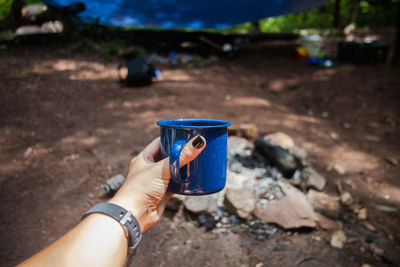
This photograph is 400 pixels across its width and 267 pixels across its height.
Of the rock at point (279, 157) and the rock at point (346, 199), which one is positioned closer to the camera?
the rock at point (346, 199)

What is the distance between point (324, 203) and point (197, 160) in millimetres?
1816

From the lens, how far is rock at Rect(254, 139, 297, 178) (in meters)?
2.63

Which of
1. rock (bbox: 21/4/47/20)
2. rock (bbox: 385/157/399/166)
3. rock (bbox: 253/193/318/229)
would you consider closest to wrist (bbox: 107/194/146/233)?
rock (bbox: 253/193/318/229)

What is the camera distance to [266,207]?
7.44 feet

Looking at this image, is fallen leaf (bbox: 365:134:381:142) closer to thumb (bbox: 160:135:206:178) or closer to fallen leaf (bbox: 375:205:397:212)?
fallen leaf (bbox: 375:205:397:212)

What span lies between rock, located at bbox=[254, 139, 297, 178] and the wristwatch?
196 centimetres

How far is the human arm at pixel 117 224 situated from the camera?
82 cm

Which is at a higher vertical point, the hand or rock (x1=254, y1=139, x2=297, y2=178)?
the hand

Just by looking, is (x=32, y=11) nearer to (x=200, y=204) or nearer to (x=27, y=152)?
(x=27, y=152)

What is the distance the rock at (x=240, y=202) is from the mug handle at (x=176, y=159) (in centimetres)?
132

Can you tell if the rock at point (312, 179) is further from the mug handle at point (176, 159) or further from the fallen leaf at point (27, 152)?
the fallen leaf at point (27, 152)

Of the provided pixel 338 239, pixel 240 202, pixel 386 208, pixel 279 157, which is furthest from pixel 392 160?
pixel 240 202

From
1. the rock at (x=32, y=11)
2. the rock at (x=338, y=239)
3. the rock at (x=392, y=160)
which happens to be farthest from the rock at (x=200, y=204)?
the rock at (x=32, y=11)

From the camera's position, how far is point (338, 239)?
209 cm
